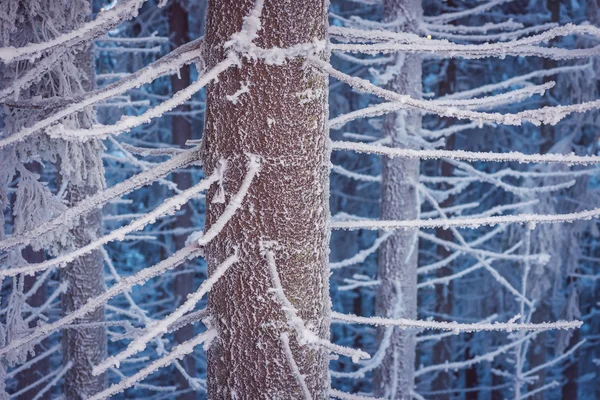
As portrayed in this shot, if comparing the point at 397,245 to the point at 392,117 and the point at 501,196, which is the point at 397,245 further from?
the point at 501,196

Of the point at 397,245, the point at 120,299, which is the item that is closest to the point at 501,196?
the point at 397,245

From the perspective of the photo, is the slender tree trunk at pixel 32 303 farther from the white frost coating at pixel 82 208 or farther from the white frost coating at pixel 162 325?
the white frost coating at pixel 162 325

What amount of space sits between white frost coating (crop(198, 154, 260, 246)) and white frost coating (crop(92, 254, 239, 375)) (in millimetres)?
149

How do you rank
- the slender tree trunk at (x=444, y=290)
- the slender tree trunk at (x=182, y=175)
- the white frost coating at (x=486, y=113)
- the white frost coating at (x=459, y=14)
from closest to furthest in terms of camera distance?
the white frost coating at (x=486, y=113), the white frost coating at (x=459, y=14), the slender tree trunk at (x=182, y=175), the slender tree trunk at (x=444, y=290)

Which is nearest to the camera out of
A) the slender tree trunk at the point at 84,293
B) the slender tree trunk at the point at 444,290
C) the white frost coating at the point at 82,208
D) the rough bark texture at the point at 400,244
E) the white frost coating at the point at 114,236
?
the white frost coating at the point at 114,236

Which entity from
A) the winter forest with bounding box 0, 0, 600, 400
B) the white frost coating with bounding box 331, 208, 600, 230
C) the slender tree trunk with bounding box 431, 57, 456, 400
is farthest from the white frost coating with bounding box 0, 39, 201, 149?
the slender tree trunk with bounding box 431, 57, 456, 400

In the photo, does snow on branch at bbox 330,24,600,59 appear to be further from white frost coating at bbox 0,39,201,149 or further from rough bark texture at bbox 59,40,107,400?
rough bark texture at bbox 59,40,107,400

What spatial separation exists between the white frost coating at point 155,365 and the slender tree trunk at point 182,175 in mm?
9790

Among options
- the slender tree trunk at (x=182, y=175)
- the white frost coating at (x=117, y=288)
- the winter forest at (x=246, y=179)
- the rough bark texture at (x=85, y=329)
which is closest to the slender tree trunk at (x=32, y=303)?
the winter forest at (x=246, y=179)

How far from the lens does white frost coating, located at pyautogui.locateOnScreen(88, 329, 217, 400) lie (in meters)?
1.77

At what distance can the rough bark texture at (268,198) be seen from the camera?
199 cm

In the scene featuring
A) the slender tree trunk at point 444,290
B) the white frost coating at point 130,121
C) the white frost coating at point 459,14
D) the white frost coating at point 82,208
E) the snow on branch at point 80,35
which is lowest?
the slender tree trunk at point 444,290

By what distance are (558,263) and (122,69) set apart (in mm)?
10917

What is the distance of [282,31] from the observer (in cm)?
195
